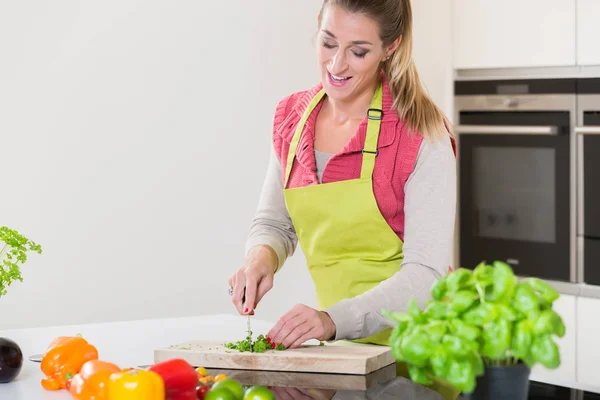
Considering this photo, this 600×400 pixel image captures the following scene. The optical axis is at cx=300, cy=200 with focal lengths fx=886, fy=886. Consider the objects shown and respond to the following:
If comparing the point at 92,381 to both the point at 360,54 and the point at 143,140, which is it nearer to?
the point at 360,54

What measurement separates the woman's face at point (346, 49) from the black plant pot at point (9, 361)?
89 cm

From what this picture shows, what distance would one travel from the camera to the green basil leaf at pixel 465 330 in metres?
0.89

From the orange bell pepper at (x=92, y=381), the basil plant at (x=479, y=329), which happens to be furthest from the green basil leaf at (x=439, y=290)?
the orange bell pepper at (x=92, y=381)

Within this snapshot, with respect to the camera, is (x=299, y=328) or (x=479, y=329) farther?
(x=299, y=328)

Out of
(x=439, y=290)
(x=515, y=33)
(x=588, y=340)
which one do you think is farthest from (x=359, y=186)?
(x=515, y=33)

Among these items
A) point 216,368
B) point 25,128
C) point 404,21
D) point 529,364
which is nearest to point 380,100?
point 404,21

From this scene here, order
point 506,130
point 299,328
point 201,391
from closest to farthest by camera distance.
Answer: point 201,391 < point 299,328 < point 506,130

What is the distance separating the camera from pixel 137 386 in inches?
48.1

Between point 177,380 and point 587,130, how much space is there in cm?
252

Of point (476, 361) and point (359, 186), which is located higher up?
point (359, 186)

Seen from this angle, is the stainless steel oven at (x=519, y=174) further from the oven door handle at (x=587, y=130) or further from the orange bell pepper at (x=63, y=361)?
the orange bell pepper at (x=63, y=361)

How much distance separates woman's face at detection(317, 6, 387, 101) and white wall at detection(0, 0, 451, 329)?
158 centimetres

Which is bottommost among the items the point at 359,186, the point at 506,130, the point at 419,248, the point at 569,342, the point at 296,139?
the point at 569,342

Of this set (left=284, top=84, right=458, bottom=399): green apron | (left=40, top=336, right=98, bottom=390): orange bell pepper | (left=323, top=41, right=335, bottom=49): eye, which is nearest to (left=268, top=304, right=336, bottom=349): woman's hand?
(left=284, top=84, right=458, bottom=399): green apron
